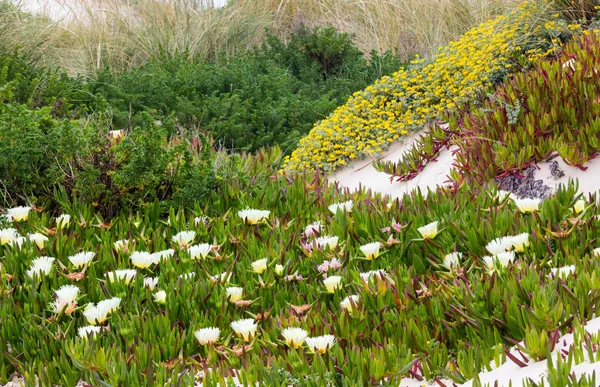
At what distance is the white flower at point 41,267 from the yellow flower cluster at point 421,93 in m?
3.04

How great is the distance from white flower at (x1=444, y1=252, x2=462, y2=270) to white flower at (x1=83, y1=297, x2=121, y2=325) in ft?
4.09

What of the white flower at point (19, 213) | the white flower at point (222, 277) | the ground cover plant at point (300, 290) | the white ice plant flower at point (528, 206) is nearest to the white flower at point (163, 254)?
the ground cover plant at point (300, 290)

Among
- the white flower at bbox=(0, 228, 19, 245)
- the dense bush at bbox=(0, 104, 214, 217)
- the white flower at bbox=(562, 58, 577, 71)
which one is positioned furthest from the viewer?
the white flower at bbox=(562, 58, 577, 71)

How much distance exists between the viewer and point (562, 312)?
2.18 m

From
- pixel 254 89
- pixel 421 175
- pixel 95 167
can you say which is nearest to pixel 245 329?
pixel 95 167

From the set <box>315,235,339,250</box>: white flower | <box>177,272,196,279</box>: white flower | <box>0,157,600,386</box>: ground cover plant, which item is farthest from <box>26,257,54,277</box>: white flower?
<box>315,235,339,250</box>: white flower

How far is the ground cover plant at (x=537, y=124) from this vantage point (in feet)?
14.7

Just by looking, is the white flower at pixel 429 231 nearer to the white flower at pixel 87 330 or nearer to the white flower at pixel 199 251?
the white flower at pixel 199 251

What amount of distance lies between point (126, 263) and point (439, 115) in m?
3.64

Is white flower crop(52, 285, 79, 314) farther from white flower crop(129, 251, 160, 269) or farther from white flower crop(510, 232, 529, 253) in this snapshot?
white flower crop(510, 232, 529, 253)

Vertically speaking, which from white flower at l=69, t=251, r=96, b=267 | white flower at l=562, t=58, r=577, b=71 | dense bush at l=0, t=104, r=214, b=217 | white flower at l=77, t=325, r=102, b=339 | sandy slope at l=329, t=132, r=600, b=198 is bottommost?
sandy slope at l=329, t=132, r=600, b=198

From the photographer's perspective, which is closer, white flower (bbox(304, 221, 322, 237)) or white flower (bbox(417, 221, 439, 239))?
white flower (bbox(417, 221, 439, 239))

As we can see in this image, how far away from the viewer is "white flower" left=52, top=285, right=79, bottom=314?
2744 mm

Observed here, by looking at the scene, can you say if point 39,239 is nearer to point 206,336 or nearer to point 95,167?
point 95,167
